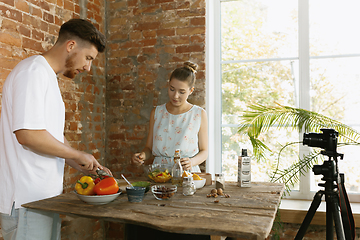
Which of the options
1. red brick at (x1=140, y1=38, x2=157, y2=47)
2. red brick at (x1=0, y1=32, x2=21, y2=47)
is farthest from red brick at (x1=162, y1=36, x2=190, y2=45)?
red brick at (x1=0, y1=32, x2=21, y2=47)

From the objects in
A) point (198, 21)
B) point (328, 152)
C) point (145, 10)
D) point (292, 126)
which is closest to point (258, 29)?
point (198, 21)

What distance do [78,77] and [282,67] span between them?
2136mm

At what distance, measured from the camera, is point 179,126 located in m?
2.86

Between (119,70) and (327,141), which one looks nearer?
(327,141)

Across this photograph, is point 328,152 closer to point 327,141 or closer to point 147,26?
point 327,141

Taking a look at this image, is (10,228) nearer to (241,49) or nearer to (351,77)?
(241,49)

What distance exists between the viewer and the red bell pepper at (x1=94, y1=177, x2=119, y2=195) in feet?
5.44

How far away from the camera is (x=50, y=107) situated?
5.83ft

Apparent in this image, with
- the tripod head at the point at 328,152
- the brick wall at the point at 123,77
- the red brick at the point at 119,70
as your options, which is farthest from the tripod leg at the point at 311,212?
the red brick at the point at 119,70

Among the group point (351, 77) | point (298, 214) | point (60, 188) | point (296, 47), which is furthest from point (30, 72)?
point (351, 77)

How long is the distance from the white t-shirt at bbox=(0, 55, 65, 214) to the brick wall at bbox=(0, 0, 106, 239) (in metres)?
0.77

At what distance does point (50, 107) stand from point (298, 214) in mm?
2242

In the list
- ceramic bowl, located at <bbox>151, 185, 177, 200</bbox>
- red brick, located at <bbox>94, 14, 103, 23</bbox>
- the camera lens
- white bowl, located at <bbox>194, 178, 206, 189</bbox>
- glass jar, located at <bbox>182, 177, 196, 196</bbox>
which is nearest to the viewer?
ceramic bowl, located at <bbox>151, 185, 177, 200</bbox>

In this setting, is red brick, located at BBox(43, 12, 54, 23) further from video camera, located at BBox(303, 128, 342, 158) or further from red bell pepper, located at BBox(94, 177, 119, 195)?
video camera, located at BBox(303, 128, 342, 158)
